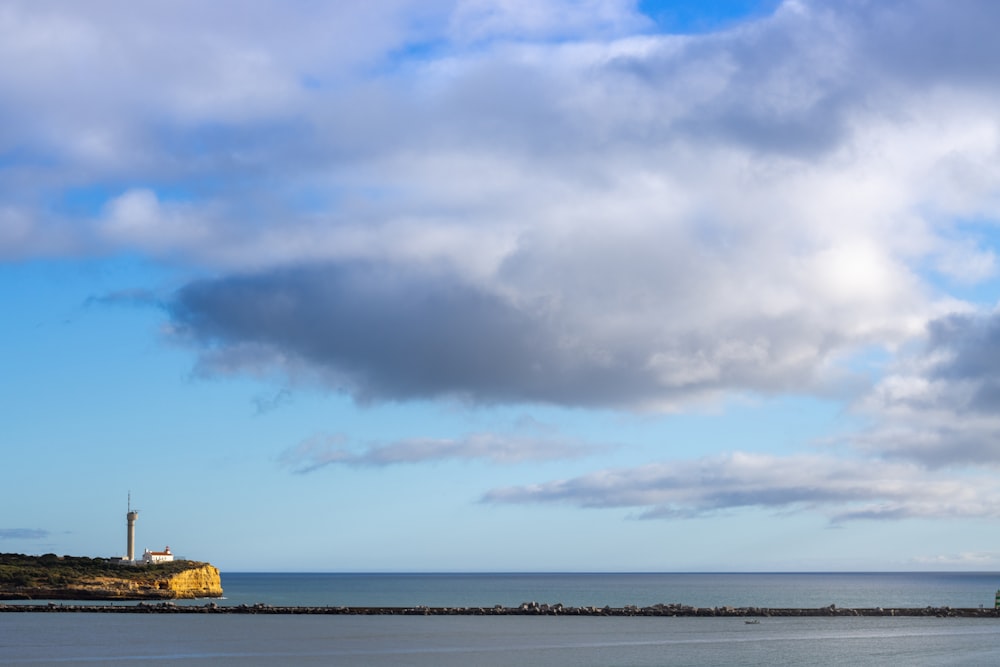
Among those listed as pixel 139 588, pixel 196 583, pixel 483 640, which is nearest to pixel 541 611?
pixel 483 640

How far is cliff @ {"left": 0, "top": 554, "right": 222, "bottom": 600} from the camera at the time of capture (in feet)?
Result: 460

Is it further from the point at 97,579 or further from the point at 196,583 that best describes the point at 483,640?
the point at 196,583

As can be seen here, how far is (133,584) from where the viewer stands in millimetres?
150875

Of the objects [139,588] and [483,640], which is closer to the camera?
[483,640]

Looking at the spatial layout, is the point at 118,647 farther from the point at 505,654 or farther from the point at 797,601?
the point at 797,601

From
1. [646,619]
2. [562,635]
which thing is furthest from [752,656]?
[646,619]

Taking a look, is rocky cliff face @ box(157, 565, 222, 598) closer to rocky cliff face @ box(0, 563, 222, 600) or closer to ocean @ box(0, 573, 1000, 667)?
rocky cliff face @ box(0, 563, 222, 600)

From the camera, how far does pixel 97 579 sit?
14812cm

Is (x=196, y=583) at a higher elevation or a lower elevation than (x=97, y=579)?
lower

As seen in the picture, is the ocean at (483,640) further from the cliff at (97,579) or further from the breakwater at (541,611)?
the cliff at (97,579)

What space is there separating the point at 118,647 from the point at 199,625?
2308 cm

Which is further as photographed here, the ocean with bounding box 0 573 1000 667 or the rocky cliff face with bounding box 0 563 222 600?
the rocky cliff face with bounding box 0 563 222 600

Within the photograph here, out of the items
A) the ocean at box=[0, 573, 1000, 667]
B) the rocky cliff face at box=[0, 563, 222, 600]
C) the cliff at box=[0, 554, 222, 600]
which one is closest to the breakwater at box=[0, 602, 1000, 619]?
the ocean at box=[0, 573, 1000, 667]

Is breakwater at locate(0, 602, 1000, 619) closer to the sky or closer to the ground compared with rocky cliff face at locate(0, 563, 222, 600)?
closer to the ground
